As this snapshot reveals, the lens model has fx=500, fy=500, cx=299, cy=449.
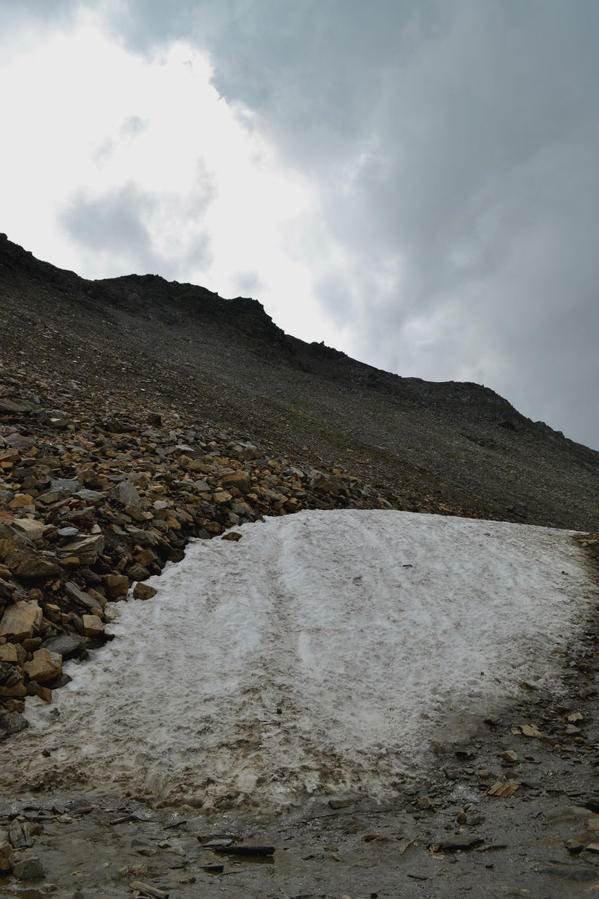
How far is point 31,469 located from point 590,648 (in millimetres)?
11739

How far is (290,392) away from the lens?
48.5m

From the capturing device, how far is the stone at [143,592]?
29.0ft

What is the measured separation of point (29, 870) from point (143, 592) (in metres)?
5.28

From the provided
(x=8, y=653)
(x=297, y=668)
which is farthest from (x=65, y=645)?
(x=297, y=668)

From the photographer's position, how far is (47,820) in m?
4.53

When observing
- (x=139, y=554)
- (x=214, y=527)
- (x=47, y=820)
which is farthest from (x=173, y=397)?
(x=47, y=820)

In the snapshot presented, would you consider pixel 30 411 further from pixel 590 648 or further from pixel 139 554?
pixel 590 648

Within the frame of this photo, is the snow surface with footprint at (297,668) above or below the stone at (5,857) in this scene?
above

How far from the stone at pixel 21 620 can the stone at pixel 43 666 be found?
12.5 inches

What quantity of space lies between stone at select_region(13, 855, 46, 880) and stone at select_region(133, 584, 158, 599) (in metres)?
5.12

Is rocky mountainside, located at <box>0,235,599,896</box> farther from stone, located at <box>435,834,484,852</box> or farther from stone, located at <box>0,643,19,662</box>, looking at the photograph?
stone, located at <box>435,834,484,852</box>

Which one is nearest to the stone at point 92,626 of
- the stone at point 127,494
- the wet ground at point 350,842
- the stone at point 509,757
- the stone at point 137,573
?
the stone at point 137,573

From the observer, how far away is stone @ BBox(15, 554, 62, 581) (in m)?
7.55

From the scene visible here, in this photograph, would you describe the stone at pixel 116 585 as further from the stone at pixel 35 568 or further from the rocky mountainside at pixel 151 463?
the stone at pixel 35 568
